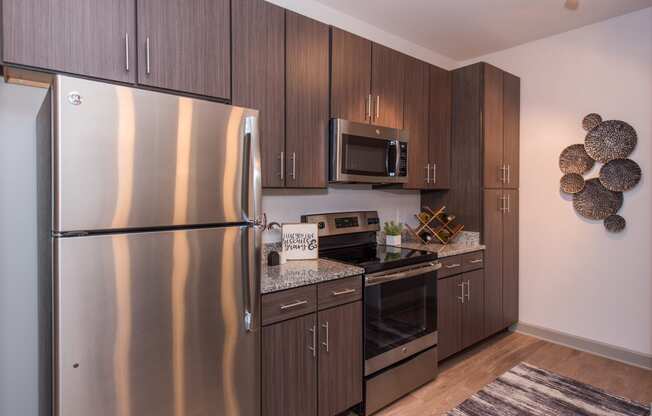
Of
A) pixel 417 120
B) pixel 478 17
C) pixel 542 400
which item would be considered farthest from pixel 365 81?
pixel 542 400

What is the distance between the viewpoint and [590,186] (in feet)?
9.94

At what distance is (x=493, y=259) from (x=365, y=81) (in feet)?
6.32

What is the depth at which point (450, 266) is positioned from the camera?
279 centimetres

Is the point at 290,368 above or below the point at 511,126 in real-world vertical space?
below

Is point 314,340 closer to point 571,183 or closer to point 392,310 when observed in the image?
point 392,310

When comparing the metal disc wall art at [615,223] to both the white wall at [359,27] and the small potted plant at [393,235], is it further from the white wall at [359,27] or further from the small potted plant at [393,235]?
the white wall at [359,27]

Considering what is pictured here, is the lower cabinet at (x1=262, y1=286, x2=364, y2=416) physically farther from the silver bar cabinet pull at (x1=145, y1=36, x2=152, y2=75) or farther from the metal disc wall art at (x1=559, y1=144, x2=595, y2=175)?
the metal disc wall art at (x1=559, y1=144, x2=595, y2=175)

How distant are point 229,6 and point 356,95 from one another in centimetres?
98

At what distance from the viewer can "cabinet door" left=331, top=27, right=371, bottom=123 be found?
237 centimetres

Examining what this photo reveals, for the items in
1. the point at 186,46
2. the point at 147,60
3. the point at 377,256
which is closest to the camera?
the point at 147,60

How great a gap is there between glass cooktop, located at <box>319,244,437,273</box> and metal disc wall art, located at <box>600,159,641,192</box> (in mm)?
1627

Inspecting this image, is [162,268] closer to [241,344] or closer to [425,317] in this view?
[241,344]

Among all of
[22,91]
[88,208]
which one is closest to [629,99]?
[88,208]

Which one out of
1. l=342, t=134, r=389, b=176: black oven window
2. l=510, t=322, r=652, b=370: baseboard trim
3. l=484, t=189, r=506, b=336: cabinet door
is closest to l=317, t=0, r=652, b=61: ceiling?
l=342, t=134, r=389, b=176: black oven window
